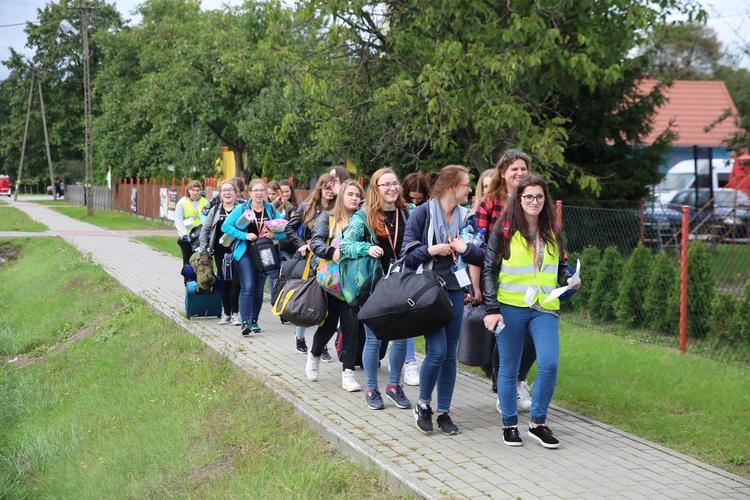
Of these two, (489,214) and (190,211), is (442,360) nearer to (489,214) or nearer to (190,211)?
(489,214)

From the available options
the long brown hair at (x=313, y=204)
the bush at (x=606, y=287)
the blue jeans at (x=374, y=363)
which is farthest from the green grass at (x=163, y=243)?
the blue jeans at (x=374, y=363)

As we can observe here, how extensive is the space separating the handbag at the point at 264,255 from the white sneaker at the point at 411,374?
9.07 feet

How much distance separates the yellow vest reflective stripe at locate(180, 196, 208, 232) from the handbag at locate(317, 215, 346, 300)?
5.30 meters

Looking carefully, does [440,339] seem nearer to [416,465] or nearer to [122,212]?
[416,465]

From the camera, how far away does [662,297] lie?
1173 cm

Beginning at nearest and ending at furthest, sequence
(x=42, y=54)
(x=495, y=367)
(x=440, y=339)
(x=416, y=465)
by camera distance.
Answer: (x=416, y=465) → (x=440, y=339) → (x=495, y=367) → (x=42, y=54)

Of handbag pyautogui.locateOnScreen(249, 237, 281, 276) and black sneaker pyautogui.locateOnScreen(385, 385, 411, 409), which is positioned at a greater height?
handbag pyautogui.locateOnScreen(249, 237, 281, 276)

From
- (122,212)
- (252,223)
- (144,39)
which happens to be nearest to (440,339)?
(252,223)

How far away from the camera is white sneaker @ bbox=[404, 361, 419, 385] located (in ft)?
26.2

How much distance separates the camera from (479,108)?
14.2 meters

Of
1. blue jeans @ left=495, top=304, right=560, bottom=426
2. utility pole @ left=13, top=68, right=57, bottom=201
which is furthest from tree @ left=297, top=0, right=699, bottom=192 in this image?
A: utility pole @ left=13, top=68, right=57, bottom=201

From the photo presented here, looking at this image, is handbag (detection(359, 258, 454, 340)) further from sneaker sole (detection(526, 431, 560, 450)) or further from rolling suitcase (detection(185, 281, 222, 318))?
rolling suitcase (detection(185, 281, 222, 318))

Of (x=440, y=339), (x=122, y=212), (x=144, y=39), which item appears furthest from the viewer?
(x=122, y=212)

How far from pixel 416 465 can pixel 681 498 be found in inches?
59.5
